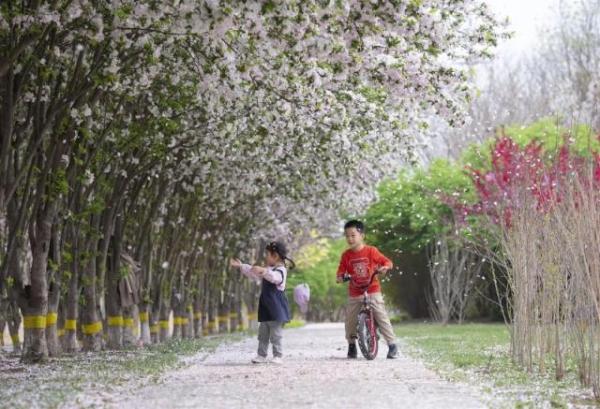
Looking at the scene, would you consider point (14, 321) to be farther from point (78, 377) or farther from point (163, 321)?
point (78, 377)

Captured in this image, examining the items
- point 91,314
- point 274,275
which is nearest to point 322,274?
point 91,314

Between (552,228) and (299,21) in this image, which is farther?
(552,228)

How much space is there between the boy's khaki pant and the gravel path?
77 cm

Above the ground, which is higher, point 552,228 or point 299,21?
point 299,21

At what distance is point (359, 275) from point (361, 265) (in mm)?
147

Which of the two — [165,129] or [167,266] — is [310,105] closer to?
[165,129]

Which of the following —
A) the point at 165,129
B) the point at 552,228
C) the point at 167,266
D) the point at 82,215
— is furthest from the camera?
the point at 167,266

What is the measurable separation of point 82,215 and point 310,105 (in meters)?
5.73

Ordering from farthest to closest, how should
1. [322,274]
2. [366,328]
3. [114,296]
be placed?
1. [322,274]
2. [114,296]
3. [366,328]

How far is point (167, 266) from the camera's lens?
2748 centimetres

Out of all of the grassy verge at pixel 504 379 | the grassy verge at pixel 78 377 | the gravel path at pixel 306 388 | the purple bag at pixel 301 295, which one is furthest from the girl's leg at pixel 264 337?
the grassy verge at pixel 504 379

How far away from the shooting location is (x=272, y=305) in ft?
49.3

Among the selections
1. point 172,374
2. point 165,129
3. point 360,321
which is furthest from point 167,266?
point 172,374

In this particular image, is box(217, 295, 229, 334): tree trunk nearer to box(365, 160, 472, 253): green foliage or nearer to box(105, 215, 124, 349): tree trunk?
box(365, 160, 472, 253): green foliage
